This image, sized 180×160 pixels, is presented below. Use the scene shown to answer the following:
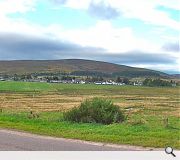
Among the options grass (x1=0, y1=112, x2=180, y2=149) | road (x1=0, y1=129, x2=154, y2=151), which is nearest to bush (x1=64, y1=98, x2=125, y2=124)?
grass (x1=0, y1=112, x2=180, y2=149)

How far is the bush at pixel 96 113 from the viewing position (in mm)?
18562

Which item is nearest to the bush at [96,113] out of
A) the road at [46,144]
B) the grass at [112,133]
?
the grass at [112,133]

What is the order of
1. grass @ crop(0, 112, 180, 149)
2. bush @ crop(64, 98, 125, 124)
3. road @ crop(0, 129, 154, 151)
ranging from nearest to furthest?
road @ crop(0, 129, 154, 151)
grass @ crop(0, 112, 180, 149)
bush @ crop(64, 98, 125, 124)

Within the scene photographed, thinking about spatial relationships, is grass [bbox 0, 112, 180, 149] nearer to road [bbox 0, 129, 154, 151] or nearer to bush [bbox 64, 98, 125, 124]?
road [bbox 0, 129, 154, 151]

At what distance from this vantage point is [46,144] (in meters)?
11.9

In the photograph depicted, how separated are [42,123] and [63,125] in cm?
126

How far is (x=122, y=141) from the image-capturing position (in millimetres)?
12609

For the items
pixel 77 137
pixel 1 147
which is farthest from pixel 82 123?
pixel 1 147

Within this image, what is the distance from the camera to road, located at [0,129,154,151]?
1105cm

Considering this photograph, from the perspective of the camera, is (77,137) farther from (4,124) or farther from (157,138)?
(4,124)

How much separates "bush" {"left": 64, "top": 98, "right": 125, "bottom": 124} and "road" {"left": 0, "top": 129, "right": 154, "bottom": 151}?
15.9 feet

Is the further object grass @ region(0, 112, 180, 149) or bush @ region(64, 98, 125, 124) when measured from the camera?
bush @ region(64, 98, 125, 124)

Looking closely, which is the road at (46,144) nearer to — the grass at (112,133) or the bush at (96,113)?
the grass at (112,133)

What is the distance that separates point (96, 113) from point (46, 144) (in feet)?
22.6
